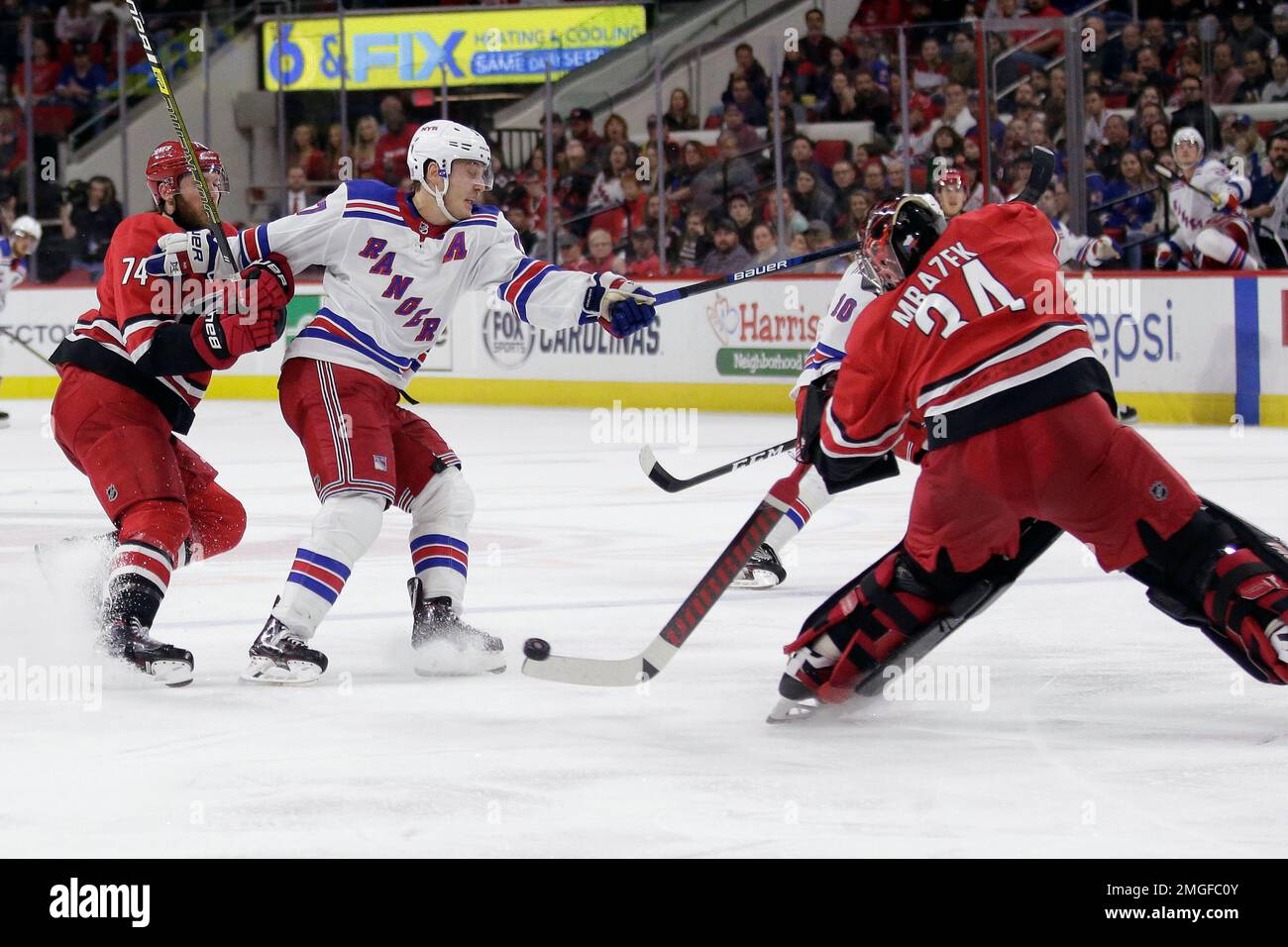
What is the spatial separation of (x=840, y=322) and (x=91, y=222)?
9.27 metres

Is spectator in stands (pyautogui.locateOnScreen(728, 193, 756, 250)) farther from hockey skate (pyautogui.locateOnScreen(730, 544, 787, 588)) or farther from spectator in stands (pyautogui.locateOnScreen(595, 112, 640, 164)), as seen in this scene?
hockey skate (pyautogui.locateOnScreen(730, 544, 787, 588))

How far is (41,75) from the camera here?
14.5 meters

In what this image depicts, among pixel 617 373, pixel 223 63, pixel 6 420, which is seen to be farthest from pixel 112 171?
pixel 617 373

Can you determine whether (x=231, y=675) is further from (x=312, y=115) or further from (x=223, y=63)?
(x=223, y=63)

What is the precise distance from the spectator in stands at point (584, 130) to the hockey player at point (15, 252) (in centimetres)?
339

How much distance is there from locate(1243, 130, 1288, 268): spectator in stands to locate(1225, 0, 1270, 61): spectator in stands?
2.12 ft

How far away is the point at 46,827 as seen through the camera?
2.87 metres

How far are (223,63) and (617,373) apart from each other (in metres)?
5.16

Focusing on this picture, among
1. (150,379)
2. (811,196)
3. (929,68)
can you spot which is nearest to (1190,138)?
(929,68)

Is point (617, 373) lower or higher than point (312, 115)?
lower

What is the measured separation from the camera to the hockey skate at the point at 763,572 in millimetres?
5230

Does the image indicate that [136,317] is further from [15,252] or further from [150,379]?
[15,252]

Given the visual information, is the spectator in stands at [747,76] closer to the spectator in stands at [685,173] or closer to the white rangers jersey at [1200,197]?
the spectator in stands at [685,173]

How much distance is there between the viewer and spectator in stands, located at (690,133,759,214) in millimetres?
11219
